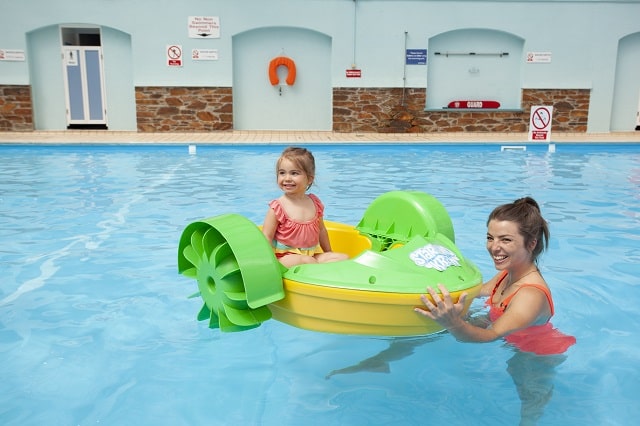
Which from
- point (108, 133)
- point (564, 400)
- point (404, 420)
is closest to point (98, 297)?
point (404, 420)

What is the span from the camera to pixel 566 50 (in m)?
13.1

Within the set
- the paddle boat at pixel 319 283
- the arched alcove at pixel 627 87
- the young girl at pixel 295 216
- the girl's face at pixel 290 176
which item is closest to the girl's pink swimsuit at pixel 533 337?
the paddle boat at pixel 319 283

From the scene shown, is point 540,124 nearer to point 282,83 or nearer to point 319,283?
point 282,83

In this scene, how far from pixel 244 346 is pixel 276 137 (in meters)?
9.04

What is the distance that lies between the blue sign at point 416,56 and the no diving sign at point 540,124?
2.85 meters

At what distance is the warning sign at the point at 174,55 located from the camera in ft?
41.0

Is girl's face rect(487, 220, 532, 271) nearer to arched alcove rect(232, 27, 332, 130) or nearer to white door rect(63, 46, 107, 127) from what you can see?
arched alcove rect(232, 27, 332, 130)

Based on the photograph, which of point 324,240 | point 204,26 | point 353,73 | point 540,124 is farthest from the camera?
point 353,73

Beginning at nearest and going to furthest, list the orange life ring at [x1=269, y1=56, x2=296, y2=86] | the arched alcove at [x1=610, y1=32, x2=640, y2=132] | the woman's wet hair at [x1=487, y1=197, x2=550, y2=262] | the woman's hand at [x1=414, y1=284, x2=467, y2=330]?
the woman's hand at [x1=414, y1=284, x2=467, y2=330]
the woman's wet hair at [x1=487, y1=197, x2=550, y2=262]
the orange life ring at [x1=269, y1=56, x2=296, y2=86]
the arched alcove at [x1=610, y1=32, x2=640, y2=132]

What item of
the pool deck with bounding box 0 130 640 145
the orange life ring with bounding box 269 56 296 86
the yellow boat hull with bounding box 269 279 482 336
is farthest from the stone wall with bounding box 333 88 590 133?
the yellow boat hull with bounding box 269 279 482 336

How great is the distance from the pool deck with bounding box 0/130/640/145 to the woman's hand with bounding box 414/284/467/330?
8.80 metres

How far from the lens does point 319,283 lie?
217 cm

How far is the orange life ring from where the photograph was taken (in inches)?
504

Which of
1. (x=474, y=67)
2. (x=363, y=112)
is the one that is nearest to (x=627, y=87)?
(x=474, y=67)
